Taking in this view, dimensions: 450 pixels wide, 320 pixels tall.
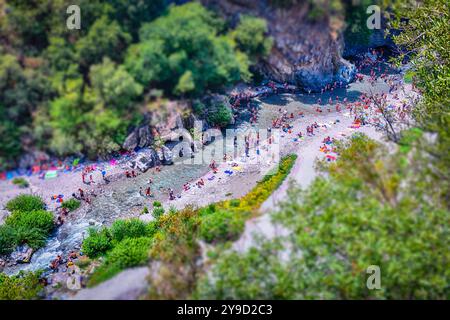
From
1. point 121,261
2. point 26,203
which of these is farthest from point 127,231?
point 26,203

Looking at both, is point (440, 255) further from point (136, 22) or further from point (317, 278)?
point (136, 22)

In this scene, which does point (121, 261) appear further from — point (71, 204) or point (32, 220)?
point (71, 204)

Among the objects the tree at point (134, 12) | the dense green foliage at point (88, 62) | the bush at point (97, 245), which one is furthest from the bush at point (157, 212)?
the tree at point (134, 12)

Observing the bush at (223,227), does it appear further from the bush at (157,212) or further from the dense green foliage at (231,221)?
the bush at (157,212)

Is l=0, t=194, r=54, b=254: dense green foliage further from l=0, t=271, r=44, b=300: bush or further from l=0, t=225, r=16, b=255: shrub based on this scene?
l=0, t=271, r=44, b=300: bush

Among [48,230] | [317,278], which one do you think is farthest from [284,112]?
[317,278]
